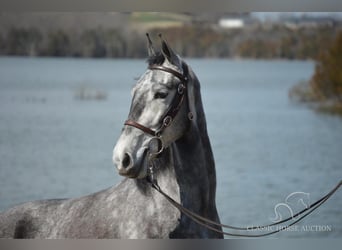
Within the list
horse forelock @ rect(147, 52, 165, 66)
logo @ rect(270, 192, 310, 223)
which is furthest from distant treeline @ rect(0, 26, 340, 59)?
horse forelock @ rect(147, 52, 165, 66)

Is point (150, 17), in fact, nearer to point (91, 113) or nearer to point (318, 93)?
point (91, 113)

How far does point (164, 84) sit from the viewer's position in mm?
3174

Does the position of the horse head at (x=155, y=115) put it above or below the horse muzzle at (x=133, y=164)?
above

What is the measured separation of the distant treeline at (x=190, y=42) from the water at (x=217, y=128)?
0.35 ft

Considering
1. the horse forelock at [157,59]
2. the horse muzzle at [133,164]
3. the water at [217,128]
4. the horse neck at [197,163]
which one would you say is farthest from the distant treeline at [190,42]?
the horse muzzle at [133,164]

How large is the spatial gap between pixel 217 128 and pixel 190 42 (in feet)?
2.85

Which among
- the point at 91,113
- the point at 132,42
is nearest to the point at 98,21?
the point at 132,42

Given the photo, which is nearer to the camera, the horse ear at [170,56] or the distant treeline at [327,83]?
the horse ear at [170,56]

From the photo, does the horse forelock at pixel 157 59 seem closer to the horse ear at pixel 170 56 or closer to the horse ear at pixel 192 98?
the horse ear at pixel 170 56

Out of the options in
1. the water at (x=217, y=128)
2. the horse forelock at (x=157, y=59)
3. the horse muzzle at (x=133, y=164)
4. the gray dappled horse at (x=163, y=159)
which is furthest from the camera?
the water at (x=217, y=128)

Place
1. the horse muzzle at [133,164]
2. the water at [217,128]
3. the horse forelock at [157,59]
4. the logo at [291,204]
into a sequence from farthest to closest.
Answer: the water at [217,128] → the logo at [291,204] → the horse forelock at [157,59] → the horse muzzle at [133,164]

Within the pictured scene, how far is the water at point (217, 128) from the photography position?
589 centimetres

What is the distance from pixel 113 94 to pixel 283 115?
1683 millimetres

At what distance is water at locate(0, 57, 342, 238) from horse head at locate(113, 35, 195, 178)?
2752mm
